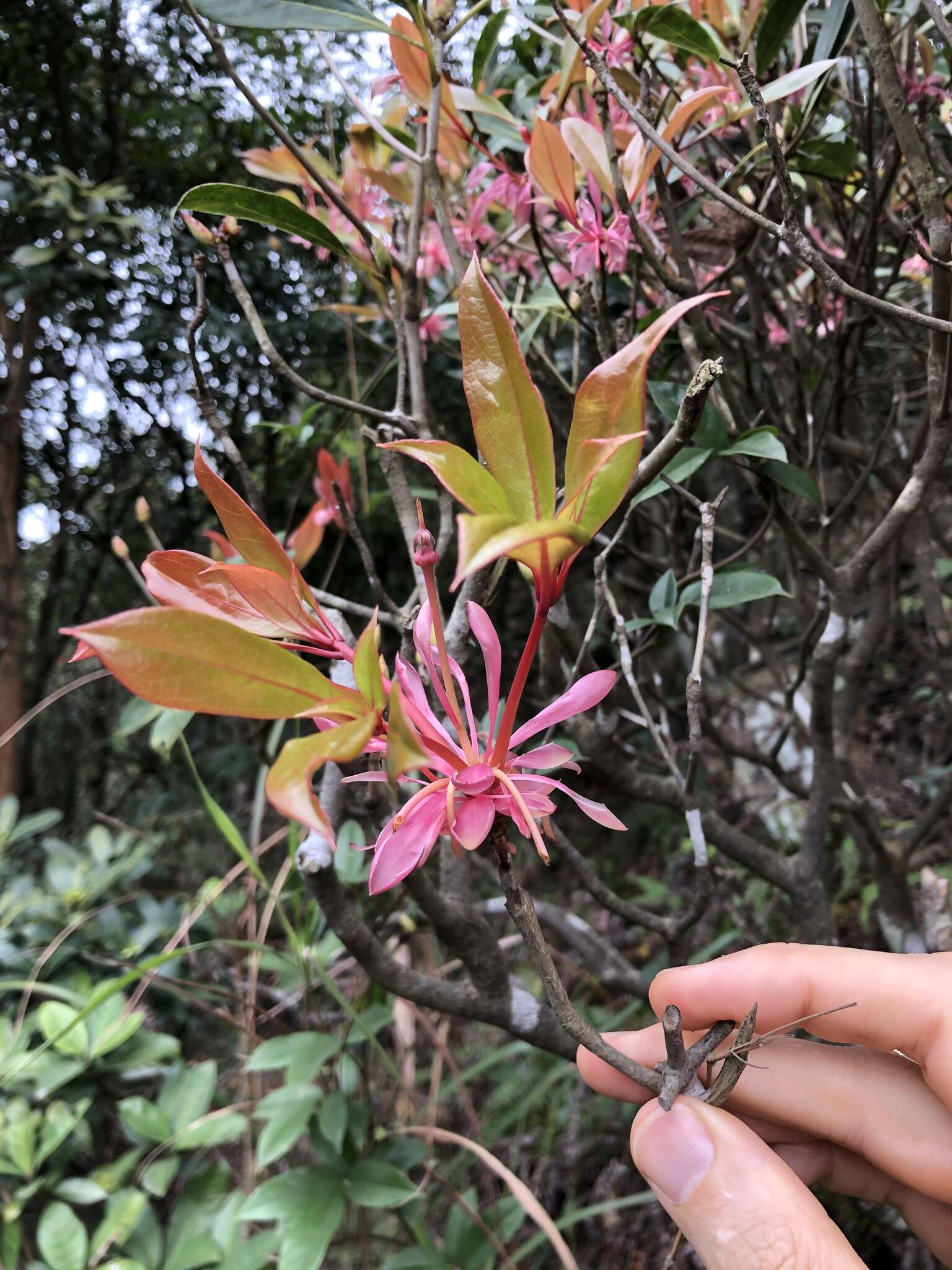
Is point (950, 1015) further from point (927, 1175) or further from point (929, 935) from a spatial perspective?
point (929, 935)

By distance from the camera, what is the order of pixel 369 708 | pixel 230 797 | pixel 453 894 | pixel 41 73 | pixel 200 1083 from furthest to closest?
pixel 230 797
pixel 41 73
pixel 200 1083
pixel 453 894
pixel 369 708

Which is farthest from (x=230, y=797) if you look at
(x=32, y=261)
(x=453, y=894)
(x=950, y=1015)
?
(x=950, y=1015)

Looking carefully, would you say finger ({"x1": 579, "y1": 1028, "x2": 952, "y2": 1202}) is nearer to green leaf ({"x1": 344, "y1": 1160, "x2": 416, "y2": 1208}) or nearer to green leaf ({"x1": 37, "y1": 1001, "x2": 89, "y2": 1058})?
green leaf ({"x1": 344, "y1": 1160, "x2": 416, "y2": 1208})

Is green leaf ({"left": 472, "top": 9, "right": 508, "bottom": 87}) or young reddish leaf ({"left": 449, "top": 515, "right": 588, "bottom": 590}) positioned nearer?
young reddish leaf ({"left": 449, "top": 515, "right": 588, "bottom": 590})

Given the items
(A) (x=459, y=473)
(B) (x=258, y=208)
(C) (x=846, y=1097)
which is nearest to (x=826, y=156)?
(B) (x=258, y=208)

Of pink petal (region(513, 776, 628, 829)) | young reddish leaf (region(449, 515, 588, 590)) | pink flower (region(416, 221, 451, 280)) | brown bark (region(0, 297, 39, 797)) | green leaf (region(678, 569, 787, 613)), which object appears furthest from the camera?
brown bark (region(0, 297, 39, 797))

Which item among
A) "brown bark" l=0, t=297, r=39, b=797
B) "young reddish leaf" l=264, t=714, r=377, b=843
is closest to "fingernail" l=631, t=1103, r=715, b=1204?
"young reddish leaf" l=264, t=714, r=377, b=843

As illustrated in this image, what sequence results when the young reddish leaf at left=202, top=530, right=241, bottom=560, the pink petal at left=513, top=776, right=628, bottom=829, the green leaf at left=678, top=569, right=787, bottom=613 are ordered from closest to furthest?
the pink petal at left=513, top=776, right=628, bottom=829 < the green leaf at left=678, top=569, right=787, bottom=613 < the young reddish leaf at left=202, top=530, right=241, bottom=560

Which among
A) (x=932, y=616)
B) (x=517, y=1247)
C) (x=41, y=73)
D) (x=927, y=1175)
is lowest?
(x=517, y=1247)

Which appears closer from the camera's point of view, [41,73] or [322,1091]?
[322,1091]
